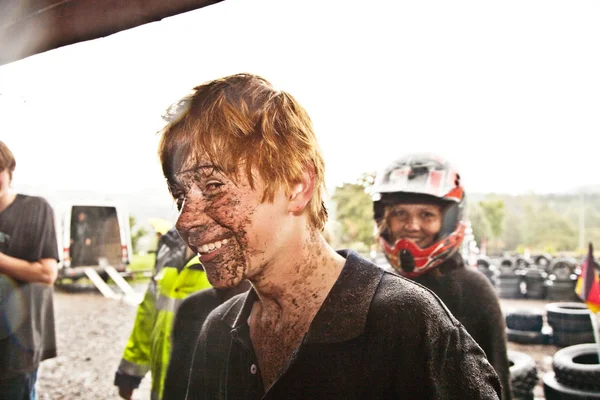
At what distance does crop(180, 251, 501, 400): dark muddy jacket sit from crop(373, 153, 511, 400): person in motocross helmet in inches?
34.6

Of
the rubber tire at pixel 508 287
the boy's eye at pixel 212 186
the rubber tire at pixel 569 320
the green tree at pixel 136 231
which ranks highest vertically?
the boy's eye at pixel 212 186

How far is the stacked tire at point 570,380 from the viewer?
2.43 metres

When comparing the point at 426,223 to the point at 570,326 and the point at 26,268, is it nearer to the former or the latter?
the point at 26,268

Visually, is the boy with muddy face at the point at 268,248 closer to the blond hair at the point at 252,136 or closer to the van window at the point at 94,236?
the blond hair at the point at 252,136

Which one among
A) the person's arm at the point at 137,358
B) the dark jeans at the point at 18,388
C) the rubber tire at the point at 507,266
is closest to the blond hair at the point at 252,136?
the person's arm at the point at 137,358

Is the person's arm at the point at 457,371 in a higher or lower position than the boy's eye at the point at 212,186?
lower

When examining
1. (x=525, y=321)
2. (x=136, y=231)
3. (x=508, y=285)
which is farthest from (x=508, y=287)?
(x=136, y=231)

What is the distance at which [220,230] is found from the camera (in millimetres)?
1513

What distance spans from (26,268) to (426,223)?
2309mm

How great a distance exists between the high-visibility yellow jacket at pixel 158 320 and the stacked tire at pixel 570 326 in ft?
11.8

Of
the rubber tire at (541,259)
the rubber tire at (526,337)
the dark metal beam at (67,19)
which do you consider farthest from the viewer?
the rubber tire at (541,259)

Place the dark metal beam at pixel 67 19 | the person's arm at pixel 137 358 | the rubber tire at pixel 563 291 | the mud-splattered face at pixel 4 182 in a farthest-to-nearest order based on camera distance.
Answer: the rubber tire at pixel 563 291 < the mud-splattered face at pixel 4 182 < the person's arm at pixel 137 358 < the dark metal beam at pixel 67 19

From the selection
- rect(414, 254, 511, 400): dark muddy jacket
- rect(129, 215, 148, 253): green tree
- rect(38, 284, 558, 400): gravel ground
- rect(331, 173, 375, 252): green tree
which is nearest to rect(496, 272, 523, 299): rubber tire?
rect(38, 284, 558, 400): gravel ground

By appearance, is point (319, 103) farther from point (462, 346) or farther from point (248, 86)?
point (462, 346)
